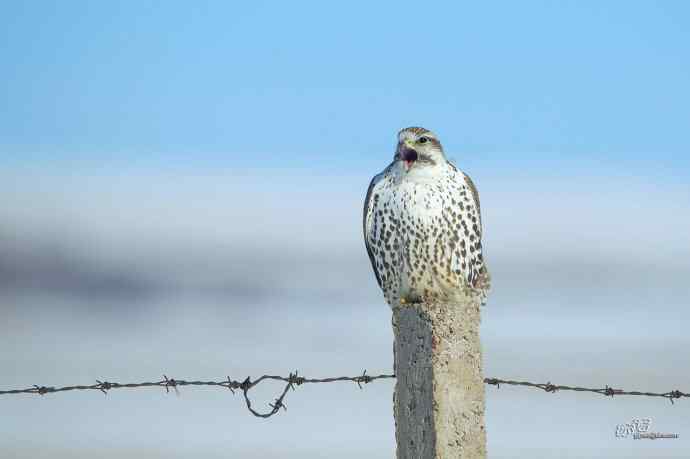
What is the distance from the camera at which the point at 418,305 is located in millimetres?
5938

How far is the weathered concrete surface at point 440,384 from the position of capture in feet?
19.0

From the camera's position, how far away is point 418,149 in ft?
27.8

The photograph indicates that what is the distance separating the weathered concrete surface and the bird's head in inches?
105

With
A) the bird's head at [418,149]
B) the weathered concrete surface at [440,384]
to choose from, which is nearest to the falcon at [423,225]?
the bird's head at [418,149]

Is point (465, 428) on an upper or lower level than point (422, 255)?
lower

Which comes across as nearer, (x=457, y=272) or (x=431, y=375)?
(x=431, y=375)

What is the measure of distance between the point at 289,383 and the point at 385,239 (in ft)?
6.86

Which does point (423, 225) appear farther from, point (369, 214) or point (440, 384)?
point (440, 384)

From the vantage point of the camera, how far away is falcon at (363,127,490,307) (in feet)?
27.2

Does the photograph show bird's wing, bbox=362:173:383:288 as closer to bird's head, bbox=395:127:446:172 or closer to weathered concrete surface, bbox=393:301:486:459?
bird's head, bbox=395:127:446:172

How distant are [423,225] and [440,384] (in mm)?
2619

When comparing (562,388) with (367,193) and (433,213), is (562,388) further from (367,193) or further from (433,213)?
(367,193)

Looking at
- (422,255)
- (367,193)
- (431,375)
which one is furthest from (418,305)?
(367,193)

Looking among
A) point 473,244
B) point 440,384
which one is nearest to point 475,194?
point 473,244
